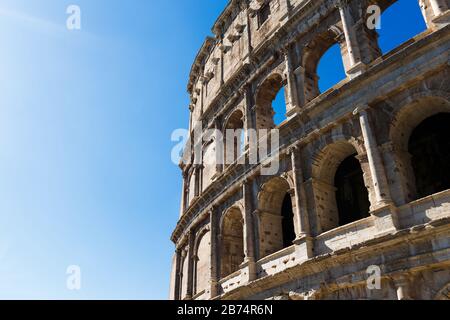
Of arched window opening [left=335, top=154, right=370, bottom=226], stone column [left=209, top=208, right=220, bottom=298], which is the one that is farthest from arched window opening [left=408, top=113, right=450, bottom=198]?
stone column [left=209, top=208, right=220, bottom=298]

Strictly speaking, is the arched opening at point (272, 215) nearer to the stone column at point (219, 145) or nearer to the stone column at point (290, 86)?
the stone column at point (290, 86)

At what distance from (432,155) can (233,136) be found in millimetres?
7528

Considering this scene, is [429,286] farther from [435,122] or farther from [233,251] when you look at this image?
[233,251]

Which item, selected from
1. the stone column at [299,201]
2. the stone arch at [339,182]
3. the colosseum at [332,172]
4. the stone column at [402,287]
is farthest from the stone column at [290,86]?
the stone column at [402,287]

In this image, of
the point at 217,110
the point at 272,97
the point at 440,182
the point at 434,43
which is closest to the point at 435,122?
the point at 440,182

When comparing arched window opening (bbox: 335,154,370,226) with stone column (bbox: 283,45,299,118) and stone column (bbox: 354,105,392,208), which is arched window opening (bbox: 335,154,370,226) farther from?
stone column (bbox: 283,45,299,118)

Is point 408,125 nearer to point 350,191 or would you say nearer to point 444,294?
point 350,191

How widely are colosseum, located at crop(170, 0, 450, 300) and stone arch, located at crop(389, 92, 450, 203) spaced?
31mm

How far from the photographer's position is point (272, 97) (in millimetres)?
14891

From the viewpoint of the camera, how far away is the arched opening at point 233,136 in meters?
15.9

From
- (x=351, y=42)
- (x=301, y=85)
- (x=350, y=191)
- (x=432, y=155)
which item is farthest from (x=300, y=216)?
(x=351, y=42)

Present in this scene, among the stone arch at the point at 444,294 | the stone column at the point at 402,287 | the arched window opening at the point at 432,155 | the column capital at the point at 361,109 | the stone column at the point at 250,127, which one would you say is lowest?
the stone arch at the point at 444,294

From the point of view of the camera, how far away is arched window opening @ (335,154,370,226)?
11695 mm

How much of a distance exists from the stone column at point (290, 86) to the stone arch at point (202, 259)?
5.61 metres
